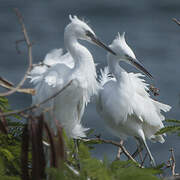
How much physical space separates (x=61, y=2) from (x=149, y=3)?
7.84 ft

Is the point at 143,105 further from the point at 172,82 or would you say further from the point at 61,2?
the point at 61,2

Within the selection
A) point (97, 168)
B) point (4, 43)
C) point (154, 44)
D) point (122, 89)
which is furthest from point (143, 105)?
point (4, 43)

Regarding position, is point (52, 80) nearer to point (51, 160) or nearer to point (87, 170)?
point (87, 170)

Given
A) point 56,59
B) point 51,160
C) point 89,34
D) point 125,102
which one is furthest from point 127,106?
point 51,160

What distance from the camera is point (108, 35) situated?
11.7 meters

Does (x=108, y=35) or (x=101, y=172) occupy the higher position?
(x=108, y=35)

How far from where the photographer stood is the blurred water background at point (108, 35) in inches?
365

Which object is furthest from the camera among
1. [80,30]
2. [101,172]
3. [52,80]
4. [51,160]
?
[80,30]

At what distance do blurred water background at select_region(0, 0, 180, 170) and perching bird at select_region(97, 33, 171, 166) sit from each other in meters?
A: 3.23

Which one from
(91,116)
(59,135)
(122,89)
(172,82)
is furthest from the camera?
(172,82)

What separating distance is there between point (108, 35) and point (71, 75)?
25.4 ft

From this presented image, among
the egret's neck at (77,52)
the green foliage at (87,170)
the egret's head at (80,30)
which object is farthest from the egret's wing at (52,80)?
the green foliage at (87,170)

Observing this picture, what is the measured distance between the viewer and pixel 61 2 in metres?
14.0

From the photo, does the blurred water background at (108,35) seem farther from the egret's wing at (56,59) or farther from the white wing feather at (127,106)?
the egret's wing at (56,59)
